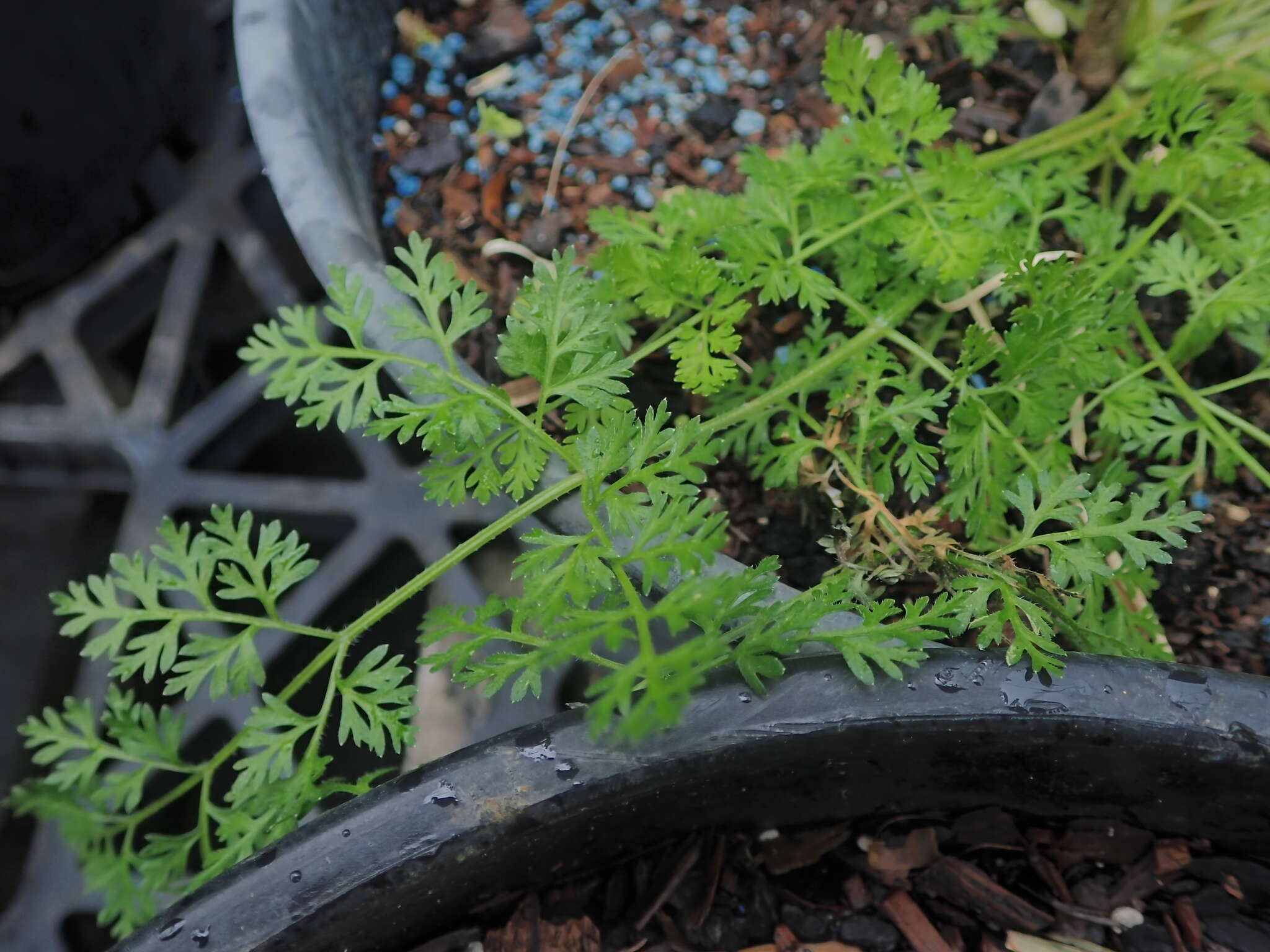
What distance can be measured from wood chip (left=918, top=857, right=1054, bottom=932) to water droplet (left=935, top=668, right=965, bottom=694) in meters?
0.27

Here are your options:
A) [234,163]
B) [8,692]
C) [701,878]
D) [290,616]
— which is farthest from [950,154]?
[8,692]

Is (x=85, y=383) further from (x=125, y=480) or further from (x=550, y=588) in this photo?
(x=550, y=588)

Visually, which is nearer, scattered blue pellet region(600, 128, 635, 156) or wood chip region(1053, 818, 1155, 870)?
wood chip region(1053, 818, 1155, 870)

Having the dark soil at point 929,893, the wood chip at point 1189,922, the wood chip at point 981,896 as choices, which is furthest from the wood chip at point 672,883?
the wood chip at point 1189,922

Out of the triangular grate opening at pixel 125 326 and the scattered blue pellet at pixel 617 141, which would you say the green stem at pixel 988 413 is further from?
the triangular grate opening at pixel 125 326

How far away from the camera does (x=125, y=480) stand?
1391 millimetres

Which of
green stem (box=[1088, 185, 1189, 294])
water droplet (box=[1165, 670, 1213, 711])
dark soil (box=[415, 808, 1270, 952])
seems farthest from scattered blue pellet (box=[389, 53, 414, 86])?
water droplet (box=[1165, 670, 1213, 711])

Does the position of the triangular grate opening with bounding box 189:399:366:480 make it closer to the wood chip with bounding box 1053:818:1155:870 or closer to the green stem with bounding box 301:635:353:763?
the green stem with bounding box 301:635:353:763

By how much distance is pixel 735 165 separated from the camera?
4.21 ft

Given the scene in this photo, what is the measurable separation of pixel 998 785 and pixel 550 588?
1.48 feet

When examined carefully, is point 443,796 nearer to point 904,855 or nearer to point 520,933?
point 520,933

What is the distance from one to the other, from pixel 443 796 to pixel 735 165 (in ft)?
3.09

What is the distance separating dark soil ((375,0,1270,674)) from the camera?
3.48 ft

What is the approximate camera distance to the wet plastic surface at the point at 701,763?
0.70m
